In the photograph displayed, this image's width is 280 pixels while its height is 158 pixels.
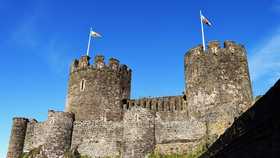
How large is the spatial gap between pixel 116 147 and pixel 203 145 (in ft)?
19.6

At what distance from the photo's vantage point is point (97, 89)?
2875 centimetres

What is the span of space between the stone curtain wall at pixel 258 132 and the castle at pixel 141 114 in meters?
16.0

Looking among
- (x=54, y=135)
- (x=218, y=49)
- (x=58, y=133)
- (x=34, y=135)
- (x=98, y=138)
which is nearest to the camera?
(x=54, y=135)

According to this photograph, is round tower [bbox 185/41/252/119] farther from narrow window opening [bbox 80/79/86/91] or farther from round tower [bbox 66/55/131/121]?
narrow window opening [bbox 80/79/86/91]

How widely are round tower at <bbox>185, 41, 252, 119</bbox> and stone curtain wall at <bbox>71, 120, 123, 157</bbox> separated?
220 inches

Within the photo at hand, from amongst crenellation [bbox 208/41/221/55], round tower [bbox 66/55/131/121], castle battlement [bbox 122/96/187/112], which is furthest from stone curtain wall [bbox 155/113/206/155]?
crenellation [bbox 208/41/221/55]

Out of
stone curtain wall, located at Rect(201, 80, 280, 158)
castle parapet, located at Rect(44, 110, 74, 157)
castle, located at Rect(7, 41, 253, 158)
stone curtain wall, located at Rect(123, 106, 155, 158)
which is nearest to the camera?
stone curtain wall, located at Rect(201, 80, 280, 158)

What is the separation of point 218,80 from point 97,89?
30.6ft

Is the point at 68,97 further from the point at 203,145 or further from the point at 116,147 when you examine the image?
the point at 203,145

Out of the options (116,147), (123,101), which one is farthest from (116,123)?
(123,101)

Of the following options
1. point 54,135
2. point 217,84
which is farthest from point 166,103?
point 54,135

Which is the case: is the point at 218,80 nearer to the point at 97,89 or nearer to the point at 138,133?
the point at 138,133

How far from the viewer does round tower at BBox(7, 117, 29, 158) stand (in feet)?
90.9

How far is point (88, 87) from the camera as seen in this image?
28.9m
